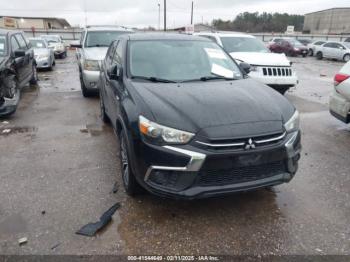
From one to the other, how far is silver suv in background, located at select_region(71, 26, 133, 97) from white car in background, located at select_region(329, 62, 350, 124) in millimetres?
4910

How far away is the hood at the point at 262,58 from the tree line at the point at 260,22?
60.6 metres

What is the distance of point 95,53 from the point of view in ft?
25.7

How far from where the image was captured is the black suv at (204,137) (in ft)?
8.71

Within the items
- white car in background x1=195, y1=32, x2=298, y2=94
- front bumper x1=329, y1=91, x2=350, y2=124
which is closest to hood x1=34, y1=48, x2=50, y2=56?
white car in background x1=195, y1=32, x2=298, y2=94

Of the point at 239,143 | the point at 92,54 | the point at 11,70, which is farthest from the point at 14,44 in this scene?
the point at 239,143

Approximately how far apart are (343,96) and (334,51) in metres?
20.2

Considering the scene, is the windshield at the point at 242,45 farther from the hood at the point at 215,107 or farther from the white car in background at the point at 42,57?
the white car in background at the point at 42,57

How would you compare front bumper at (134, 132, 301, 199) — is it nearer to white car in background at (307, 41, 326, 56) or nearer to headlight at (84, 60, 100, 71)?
headlight at (84, 60, 100, 71)

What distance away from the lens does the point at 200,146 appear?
2.64 m

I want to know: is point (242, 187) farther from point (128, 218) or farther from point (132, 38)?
point (132, 38)

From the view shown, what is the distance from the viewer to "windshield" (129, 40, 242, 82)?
381cm

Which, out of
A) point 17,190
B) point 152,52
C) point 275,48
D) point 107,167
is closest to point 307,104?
point 152,52

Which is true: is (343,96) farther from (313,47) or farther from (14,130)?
(313,47)

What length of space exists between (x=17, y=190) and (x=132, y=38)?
243 centimetres
